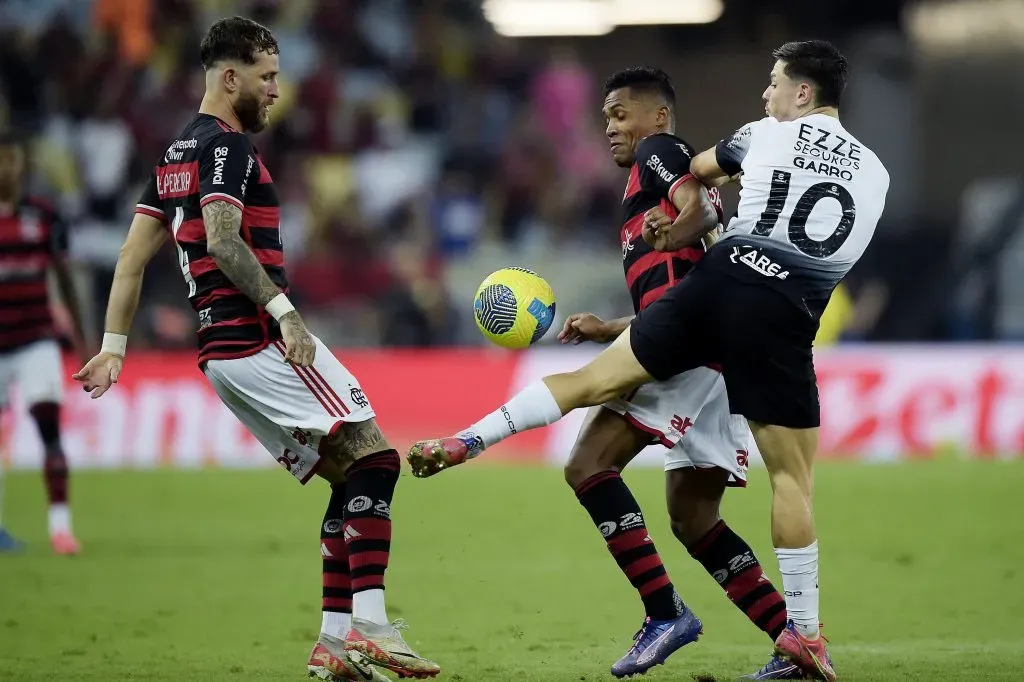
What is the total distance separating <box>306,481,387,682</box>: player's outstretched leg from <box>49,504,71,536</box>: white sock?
16.8 ft

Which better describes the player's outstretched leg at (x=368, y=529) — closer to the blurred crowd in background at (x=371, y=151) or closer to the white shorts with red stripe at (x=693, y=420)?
the white shorts with red stripe at (x=693, y=420)

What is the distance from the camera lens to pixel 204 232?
239 inches

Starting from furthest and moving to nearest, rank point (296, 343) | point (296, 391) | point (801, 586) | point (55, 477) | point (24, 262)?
point (24, 262) < point (55, 477) < point (296, 391) < point (801, 586) < point (296, 343)

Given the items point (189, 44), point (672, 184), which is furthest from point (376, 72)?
point (672, 184)

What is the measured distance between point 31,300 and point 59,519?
5.45ft

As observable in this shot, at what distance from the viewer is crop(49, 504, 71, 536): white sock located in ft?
35.6

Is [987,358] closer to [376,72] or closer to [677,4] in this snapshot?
[677,4]

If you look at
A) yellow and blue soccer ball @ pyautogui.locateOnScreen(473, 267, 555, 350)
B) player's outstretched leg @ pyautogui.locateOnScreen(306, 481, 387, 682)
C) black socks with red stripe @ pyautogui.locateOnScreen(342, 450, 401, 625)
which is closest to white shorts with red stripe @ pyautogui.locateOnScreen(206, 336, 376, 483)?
black socks with red stripe @ pyautogui.locateOnScreen(342, 450, 401, 625)

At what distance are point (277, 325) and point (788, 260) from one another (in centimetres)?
212

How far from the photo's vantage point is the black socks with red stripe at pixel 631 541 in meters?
6.24

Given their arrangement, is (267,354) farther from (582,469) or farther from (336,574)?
(582,469)

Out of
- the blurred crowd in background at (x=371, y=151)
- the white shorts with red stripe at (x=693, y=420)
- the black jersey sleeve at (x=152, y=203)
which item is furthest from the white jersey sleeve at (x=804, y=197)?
the blurred crowd in background at (x=371, y=151)

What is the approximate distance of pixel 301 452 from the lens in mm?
6164

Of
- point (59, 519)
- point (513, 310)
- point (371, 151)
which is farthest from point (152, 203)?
point (371, 151)
